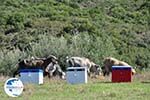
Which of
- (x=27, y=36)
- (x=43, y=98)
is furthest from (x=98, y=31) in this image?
(x=43, y=98)

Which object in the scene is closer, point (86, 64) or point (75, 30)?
point (86, 64)

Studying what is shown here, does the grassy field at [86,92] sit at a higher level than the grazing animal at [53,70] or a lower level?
higher

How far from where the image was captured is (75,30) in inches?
1965

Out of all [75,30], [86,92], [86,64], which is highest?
[86,92]

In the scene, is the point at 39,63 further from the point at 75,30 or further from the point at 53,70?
the point at 75,30

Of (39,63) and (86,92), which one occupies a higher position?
(86,92)

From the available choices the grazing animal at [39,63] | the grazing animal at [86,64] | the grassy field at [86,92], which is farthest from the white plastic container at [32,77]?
the grazing animal at [86,64]

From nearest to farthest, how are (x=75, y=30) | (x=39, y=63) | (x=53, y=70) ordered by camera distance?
(x=53, y=70)
(x=39, y=63)
(x=75, y=30)

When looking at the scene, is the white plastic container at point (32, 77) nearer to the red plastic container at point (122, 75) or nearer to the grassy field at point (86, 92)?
the grassy field at point (86, 92)

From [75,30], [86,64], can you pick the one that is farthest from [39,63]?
[75,30]

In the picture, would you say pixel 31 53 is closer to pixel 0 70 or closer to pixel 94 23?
pixel 0 70

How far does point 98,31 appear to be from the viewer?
49.7 metres

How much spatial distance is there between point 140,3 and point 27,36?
18.9 m

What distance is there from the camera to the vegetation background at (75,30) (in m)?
39.6
